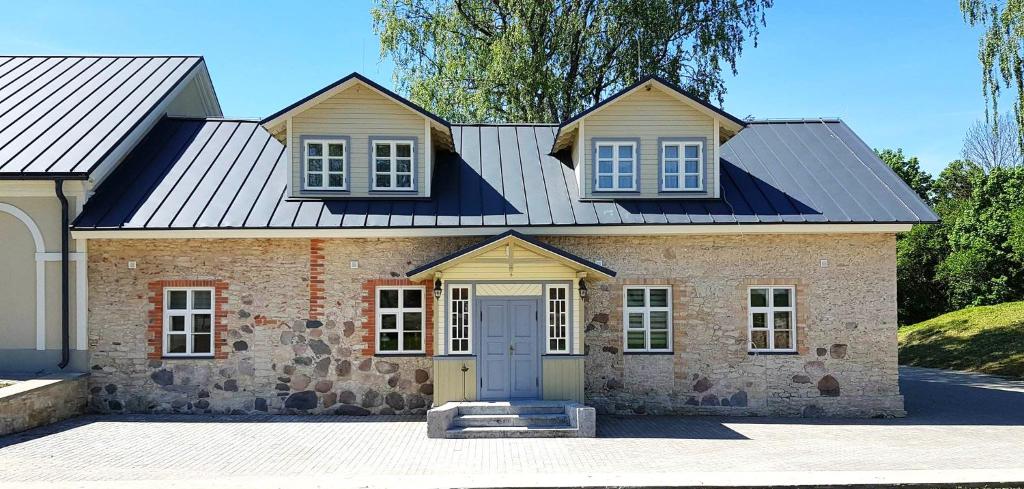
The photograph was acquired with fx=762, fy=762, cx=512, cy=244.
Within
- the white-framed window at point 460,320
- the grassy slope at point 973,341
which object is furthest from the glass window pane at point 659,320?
the grassy slope at point 973,341

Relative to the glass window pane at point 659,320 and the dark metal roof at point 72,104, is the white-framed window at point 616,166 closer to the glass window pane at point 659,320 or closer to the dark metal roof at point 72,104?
the glass window pane at point 659,320

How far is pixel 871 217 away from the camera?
14234 millimetres

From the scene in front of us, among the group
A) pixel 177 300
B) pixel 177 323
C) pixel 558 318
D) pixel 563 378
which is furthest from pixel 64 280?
pixel 563 378

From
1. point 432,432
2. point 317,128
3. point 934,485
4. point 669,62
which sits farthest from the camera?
point 669,62

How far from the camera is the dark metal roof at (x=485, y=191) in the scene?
14.3 m

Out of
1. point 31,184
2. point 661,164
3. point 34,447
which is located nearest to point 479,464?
point 34,447

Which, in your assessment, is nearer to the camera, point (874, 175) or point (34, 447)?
point (34, 447)

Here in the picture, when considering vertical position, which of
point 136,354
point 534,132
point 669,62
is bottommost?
point 136,354

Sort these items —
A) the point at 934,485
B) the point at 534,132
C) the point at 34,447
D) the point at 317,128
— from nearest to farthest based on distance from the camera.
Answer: the point at 934,485
the point at 34,447
the point at 317,128
the point at 534,132

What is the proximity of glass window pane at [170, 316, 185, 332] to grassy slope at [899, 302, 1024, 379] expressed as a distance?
70.7 feet

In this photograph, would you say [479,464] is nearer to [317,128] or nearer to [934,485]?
[934,485]

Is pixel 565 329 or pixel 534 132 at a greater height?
pixel 534 132

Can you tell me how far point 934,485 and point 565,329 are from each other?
6.34 metres

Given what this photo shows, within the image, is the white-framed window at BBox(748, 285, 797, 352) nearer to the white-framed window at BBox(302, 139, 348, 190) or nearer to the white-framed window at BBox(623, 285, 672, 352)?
the white-framed window at BBox(623, 285, 672, 352)
